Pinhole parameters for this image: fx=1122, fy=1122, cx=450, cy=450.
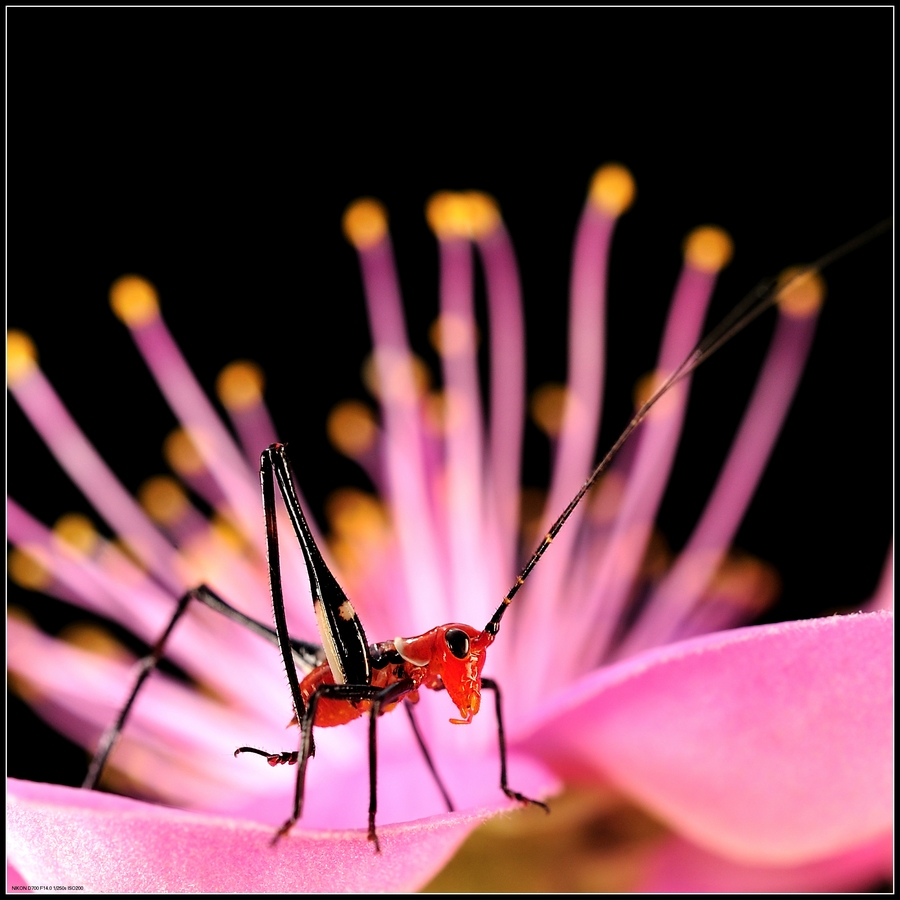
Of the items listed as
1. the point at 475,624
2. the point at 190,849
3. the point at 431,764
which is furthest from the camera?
the point at 475,624

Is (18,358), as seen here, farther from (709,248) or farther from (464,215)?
(709,248)

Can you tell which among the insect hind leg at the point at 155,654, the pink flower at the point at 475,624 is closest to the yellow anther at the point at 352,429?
the pink flower at the point at 475,624

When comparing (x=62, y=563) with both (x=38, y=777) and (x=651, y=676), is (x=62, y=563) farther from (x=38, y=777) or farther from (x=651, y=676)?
(x=651, y=676)

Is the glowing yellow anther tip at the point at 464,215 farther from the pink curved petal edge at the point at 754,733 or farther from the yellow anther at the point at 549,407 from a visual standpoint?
the pink curved petal edge at the point at 754,733

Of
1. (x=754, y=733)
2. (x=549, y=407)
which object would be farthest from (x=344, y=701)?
(x=549, y=407)

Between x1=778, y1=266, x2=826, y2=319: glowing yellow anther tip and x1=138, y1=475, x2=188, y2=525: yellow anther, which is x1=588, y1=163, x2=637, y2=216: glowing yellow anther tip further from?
x1=138, y1=475, x2=188, y2=525: yellow anther

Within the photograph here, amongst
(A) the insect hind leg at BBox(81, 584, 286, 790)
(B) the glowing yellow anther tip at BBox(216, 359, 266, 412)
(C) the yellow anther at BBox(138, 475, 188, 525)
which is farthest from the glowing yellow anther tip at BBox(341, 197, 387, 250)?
(A) the insect hind leg at BBox(81, 584, 286, 790)

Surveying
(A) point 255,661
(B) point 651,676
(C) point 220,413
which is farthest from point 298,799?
(C) point 220,413
